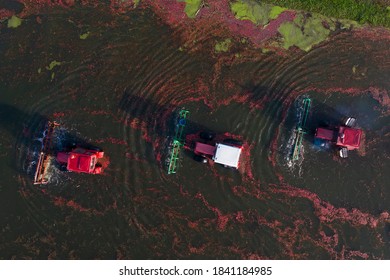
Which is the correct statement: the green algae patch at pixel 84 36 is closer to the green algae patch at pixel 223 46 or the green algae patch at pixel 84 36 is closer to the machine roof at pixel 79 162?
the machine roof at pixel 79 162

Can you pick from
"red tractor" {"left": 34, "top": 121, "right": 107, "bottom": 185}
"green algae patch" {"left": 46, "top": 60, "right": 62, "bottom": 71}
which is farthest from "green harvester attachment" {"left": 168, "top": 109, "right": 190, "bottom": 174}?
"green algae patch" {"left": 46, "top": 60, "right": 62, "bottom": 71}

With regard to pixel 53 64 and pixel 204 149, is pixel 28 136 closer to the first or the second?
pixel 53 64

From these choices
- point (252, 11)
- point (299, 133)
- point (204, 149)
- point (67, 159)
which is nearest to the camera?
point (67, 159)

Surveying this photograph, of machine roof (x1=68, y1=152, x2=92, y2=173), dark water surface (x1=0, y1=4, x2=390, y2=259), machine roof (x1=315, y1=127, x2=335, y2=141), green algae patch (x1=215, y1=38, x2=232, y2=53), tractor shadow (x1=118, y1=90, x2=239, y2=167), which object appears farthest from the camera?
green algae patch (x1=215, y1=38, x2=232, y2=53)

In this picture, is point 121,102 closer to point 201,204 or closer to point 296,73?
point 201,204

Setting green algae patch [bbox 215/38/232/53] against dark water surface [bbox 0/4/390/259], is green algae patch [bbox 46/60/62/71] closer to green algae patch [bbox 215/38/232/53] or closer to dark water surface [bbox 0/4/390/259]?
dark water surface [bbox 0/4/390/259]

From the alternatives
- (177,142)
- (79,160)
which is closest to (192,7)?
(177,142)
